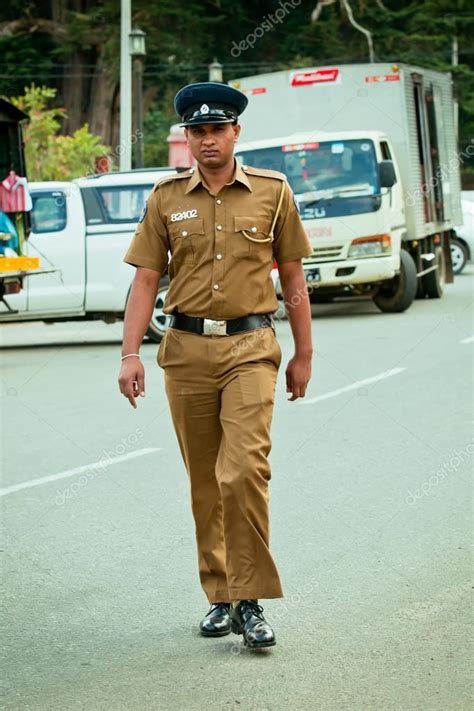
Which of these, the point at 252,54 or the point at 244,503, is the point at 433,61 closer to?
the point at 252,54

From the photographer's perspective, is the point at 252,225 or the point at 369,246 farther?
the point at 369,246

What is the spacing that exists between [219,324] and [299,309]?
302mm

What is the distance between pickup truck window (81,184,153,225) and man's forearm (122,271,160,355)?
11.2 meters

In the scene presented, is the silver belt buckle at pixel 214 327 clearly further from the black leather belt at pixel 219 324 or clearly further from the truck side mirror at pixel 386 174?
the truck side mirror at pixel 386 174

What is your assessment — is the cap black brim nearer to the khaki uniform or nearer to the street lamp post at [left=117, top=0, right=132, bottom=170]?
the khaki uniform

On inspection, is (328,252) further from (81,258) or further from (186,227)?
(186,227)

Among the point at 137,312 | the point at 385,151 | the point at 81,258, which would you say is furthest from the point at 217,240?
the point at 385,151

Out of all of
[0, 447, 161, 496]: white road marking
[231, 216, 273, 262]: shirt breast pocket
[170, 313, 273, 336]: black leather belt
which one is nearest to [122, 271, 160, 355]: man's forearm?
[170, 313, 273, 336]: black leather belt

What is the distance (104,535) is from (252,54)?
36.7m

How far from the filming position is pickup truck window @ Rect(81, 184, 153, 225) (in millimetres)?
16125

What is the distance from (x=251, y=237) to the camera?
4902 mm

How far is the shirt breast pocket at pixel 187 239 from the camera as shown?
4.89m

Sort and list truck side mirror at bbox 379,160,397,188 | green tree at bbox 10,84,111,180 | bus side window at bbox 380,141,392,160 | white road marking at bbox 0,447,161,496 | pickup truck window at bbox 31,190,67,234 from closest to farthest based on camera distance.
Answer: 1. white road marking at bbox 0,447,161,496
2. pickup truck window at bbox 31,190,67,234
3. truck side mirror at bbox 379,160,397,188
4. bus side window at bbox 380,141,392,160
5. green tree at bbox 10,84,111,180

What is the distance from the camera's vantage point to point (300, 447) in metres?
9.09
